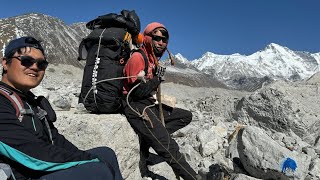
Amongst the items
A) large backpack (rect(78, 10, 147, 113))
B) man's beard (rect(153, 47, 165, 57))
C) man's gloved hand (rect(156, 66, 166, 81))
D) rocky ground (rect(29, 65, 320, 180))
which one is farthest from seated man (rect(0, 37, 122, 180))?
man's beard (rect(153, 47, 165, 57))

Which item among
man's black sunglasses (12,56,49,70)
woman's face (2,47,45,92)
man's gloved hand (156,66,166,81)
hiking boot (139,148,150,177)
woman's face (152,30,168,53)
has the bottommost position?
hiking boot (139,148,150,177)

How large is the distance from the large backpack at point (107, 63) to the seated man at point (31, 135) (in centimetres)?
188

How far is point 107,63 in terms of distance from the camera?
591 centimetres

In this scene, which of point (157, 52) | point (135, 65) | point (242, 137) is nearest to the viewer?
point (135, 65)

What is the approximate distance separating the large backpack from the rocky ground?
0.71 feet

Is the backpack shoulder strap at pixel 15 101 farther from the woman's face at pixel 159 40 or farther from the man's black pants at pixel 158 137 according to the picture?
the woman's face at pixel 159 40

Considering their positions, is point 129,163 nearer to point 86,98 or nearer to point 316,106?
point 86,98

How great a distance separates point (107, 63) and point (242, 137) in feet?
8.85

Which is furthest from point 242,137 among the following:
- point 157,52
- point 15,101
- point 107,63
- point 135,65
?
point 15,101

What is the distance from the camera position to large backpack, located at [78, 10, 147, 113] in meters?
5.88

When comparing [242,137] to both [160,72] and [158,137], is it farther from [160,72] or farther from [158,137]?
[160,72]

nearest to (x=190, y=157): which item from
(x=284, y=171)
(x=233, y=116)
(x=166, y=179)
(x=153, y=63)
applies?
(x=166, y=179)

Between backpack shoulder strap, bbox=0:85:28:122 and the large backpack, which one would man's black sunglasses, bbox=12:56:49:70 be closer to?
backpack shoulder strap, bbox=0:85:28:122

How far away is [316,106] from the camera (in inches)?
404
